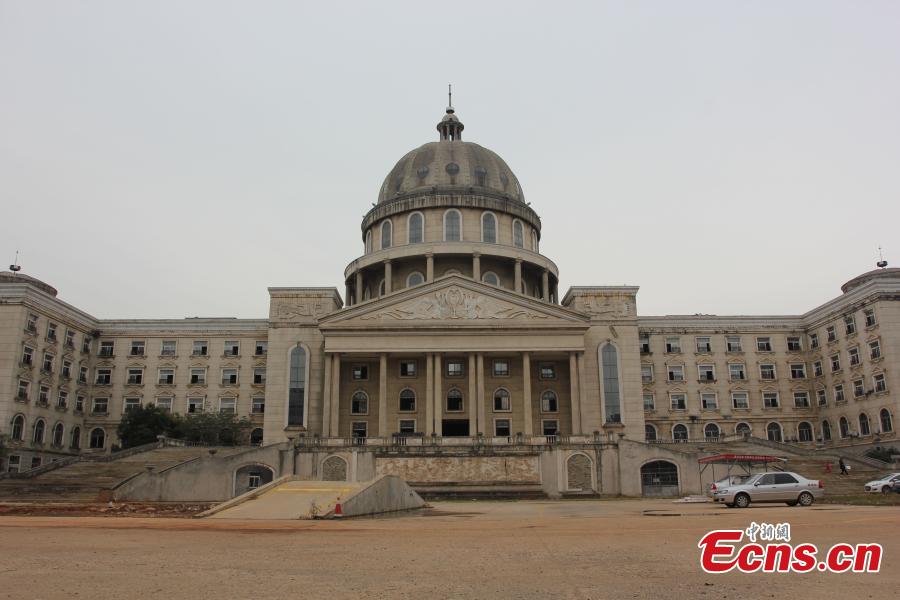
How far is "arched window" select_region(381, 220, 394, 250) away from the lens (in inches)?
2921

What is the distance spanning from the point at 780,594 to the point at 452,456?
40.3 metres

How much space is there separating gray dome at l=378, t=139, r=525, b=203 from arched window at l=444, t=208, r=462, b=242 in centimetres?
242

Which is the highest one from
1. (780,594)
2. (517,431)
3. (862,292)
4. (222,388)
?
(862,292)

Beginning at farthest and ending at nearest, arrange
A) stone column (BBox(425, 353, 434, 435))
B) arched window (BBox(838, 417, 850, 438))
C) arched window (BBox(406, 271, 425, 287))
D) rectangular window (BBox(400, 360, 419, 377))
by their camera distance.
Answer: arched window (BBox(406, 271, 425, 287))
arched window (BBox(838, 417, 850, 438))
rectangular window (BBox(400, 360, 419, 377))
stone column (BBox(425, 353, 434, 435))

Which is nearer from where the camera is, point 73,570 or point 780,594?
point 780,594

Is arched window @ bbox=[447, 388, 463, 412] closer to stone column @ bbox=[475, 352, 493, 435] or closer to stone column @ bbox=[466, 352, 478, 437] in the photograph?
stone column @ bbox=[466, 352, 478, 437]

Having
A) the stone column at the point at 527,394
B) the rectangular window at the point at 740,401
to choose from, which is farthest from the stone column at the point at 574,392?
the rectangular window at the point at 740,401

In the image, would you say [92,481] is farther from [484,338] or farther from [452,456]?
[484,338]

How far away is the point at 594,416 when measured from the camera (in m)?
61.0

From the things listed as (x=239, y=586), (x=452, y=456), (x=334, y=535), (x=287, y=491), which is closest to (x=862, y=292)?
(x=452, y=456)

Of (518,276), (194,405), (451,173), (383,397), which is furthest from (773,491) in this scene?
(194,405)

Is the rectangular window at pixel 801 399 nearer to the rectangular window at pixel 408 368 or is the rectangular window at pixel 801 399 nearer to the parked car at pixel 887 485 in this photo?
the parked car at pixel 887 485

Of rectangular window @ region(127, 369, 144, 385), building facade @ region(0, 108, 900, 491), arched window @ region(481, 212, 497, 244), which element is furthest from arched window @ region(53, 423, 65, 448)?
arched window @ region(481, 212, 497, 244)

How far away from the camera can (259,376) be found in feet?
234
